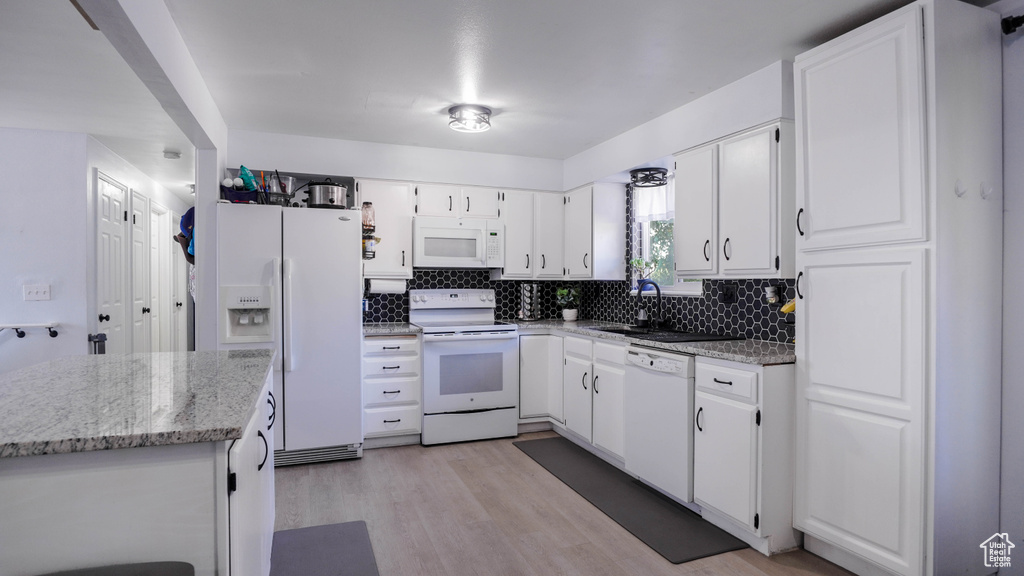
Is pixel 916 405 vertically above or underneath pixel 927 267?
underneath

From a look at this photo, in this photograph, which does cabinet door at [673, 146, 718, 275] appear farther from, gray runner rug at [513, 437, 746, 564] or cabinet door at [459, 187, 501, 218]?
cabinet door at [459, 187, 501, 218]

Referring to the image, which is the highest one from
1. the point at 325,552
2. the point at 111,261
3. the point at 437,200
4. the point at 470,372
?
the point at 437,200

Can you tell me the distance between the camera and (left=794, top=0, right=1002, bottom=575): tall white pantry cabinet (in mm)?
1931

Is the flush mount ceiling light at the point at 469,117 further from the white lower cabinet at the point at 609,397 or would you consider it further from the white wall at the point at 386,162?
the white lower cabinet at the point at 609,397

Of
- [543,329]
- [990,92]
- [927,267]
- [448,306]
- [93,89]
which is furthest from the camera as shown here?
[448,306]

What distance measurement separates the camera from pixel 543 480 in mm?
3309

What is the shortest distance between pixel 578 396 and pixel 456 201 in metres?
1.89

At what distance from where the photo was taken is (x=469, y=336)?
13.3 ft

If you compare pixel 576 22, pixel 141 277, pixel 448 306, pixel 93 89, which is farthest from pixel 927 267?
pixel 141 277

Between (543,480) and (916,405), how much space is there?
6.64 feet

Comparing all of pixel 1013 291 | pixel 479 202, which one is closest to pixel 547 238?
pixel 479 202

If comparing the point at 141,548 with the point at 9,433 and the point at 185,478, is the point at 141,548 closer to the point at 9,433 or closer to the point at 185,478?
the point at 185,478

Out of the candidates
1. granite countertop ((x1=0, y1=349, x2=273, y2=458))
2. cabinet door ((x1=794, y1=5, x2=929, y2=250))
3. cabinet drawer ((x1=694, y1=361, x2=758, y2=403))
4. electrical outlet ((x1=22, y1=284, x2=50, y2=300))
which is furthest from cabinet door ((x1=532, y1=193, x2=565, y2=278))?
electrical outlet ((x1=22, y1=284, x2=50, y2=300))

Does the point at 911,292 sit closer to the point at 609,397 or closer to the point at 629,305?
the point at 609,397
